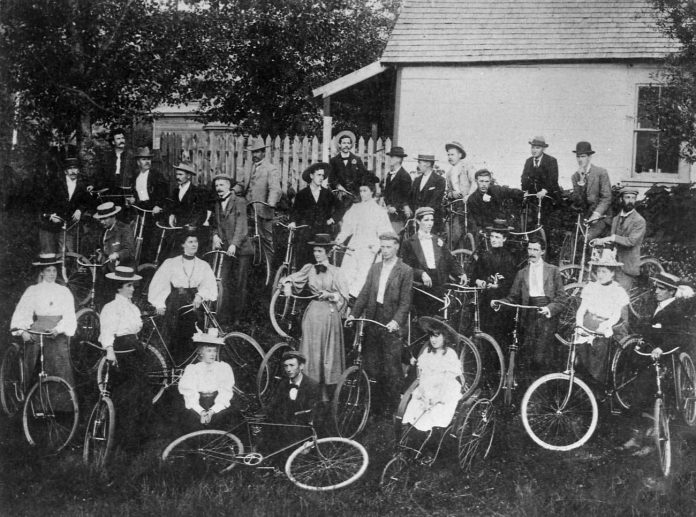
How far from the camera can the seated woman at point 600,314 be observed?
7.12m

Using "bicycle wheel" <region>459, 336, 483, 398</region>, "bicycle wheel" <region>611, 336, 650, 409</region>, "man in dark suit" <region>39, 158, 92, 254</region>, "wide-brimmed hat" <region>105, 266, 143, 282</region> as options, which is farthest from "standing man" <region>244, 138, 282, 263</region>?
"bicycle wheel" <region>611, 336, 650, 409</region>

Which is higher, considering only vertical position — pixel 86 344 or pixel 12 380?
pixel 86 344

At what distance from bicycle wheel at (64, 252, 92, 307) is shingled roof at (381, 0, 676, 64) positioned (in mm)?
6894

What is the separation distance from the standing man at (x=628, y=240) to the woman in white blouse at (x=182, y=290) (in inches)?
177

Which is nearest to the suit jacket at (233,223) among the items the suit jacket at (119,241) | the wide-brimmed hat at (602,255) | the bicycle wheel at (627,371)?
the suit jacket at (119,241)

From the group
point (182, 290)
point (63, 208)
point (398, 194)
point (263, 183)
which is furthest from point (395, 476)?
point (63, 208)

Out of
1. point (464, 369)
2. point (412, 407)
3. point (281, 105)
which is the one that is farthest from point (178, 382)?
point (281, 105)

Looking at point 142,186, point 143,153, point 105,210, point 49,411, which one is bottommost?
point 49,411

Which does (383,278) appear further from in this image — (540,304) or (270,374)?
(540,304)

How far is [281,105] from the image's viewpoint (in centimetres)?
1364

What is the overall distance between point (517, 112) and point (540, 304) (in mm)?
6042

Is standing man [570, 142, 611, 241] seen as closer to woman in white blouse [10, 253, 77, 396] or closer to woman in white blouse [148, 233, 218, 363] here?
woman in white blouse [148, 233, 218, 363]

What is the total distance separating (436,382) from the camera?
21.9ft

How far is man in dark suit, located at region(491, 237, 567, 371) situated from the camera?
734cm
